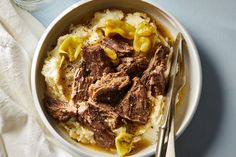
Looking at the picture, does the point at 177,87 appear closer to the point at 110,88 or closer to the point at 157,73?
the point at 157,73

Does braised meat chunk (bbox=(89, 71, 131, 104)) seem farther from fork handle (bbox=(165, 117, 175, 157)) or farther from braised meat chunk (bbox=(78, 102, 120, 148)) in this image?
fork handle (bbox=(165, 117, 175, 157))

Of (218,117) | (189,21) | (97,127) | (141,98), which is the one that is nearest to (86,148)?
(97,127)

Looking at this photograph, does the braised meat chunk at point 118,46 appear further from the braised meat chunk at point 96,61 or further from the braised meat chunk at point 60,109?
the braised meat chunk at point 60,109

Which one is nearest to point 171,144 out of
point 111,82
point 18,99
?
point 111,82

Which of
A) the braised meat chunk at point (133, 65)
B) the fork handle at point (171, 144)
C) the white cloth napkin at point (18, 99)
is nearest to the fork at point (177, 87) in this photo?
the fork handle at point (171, 144)

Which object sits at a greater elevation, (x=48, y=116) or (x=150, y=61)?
(x=150, y=61)

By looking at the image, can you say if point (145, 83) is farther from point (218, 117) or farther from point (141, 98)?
point (218, 117)

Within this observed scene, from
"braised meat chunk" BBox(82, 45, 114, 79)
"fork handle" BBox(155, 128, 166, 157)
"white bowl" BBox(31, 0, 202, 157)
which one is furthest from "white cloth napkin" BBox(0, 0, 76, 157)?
"fork handle" BBox(155, 128, 166, 157)
